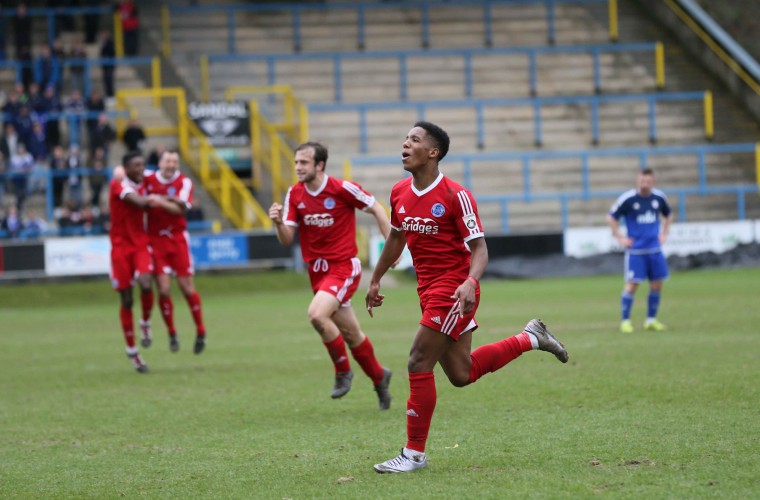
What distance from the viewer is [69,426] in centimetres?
963

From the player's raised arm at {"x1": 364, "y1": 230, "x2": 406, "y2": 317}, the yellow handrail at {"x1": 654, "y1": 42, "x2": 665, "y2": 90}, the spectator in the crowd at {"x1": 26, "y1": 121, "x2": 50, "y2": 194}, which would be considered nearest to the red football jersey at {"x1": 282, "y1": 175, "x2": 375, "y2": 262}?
the player's raised arm at {"x1": 364, "y1": 230, "x2": 406, "y2": 317}

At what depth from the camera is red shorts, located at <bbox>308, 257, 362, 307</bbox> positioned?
10258 mm

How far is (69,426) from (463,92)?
25.9m

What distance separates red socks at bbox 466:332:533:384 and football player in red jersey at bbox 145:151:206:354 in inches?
271

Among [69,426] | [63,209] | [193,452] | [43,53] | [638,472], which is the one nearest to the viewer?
[638,472]

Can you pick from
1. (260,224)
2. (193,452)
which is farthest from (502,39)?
(193,452)

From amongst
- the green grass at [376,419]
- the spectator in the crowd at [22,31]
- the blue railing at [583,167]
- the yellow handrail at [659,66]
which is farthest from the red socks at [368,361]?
the yellow handrail at [659,66]

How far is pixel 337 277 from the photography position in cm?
1035

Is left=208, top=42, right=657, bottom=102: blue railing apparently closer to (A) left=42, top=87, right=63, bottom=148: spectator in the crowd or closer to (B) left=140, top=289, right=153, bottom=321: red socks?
(A) left=42, top=87, right=63, bottom=148: spectator in the crowd

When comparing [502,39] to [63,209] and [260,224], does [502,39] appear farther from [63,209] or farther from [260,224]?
[63,209]

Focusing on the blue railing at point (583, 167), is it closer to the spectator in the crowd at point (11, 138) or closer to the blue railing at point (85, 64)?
the blue railing at point (85, 64)

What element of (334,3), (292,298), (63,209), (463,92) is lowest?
(292,298)

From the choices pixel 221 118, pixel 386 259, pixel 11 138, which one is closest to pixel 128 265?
pixel 386 259

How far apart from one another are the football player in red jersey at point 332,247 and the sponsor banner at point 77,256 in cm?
1598
